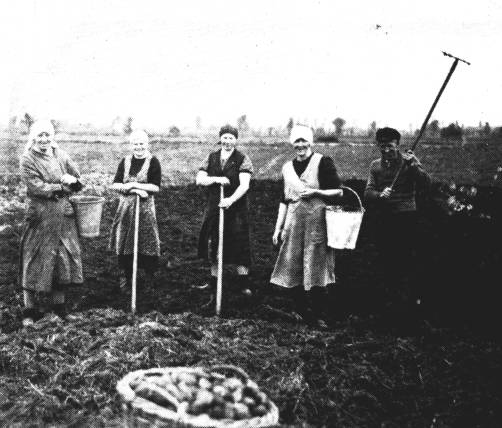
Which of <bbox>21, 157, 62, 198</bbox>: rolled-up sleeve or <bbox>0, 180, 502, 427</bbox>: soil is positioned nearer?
<bbox>0, 180, 502, 427</bbox>: soil

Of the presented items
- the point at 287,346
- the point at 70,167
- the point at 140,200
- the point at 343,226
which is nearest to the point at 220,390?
the point at 287,346

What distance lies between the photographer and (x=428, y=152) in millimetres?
13320

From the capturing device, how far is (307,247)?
17.6 ft

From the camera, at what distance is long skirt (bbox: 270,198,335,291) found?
17.5 feet

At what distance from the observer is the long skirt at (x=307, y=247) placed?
17.5ft

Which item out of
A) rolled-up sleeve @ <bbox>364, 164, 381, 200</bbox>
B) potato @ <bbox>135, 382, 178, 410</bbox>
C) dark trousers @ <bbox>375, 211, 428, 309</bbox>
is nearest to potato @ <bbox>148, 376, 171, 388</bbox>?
potato @ <bbox>135, 382, 178, 410</bbox>

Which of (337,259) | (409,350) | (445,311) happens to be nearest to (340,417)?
(409,350)

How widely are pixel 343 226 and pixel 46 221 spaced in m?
2.63

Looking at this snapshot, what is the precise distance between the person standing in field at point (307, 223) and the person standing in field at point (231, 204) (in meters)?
0.53

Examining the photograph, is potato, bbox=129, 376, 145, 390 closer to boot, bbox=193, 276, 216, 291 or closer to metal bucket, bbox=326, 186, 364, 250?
metal bucket, bbox=326, 186, 364, 250

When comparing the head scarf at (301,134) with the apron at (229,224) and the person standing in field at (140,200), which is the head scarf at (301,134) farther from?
the person standing in field at (140,200)

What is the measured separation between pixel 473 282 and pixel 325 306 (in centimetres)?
199

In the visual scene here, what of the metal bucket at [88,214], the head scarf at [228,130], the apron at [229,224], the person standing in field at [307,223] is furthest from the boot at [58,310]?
the head scarf at [228,130]

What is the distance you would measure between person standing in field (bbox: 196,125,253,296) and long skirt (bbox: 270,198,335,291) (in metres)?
0.62
